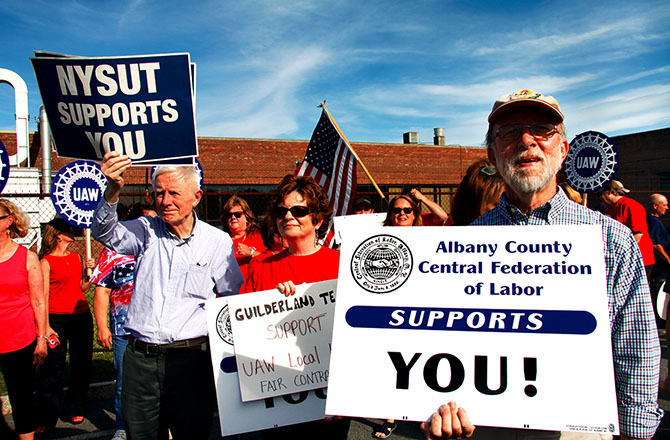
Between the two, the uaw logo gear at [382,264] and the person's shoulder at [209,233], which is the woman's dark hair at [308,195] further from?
the uaw logo gear at [382,264]

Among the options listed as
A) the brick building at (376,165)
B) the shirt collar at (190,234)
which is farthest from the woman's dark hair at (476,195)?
the brick building at (376,165)

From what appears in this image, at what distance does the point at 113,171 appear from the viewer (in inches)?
103

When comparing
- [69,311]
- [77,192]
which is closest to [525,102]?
[69,311]

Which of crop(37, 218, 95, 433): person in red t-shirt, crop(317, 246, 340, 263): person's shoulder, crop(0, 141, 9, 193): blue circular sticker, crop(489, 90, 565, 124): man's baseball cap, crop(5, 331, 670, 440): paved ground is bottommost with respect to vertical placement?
crop(5, 331, 670, 440): paved ground

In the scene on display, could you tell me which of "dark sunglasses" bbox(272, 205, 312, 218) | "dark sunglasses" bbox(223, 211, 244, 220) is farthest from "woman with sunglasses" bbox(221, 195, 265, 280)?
"dark sunglasses" bbox(272, 205, 312, 218)

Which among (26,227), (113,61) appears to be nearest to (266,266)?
(113,61)

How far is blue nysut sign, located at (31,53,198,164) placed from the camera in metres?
2.82

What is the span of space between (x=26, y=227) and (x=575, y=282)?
15.1 ft

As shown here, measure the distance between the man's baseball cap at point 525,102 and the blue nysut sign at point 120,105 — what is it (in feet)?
6.26

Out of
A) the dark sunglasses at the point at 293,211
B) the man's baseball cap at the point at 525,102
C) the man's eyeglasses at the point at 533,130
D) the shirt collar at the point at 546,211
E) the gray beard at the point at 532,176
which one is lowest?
the shirt collar at the point at 546,211

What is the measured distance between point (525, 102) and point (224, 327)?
1.82 metres

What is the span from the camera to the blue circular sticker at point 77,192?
5.75 metres

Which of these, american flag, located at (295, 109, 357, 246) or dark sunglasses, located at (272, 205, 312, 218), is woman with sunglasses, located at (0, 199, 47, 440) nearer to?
dark sunglasses, located at (272, 205, 312, 218)

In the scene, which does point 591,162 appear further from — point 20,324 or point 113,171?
point 20,324
